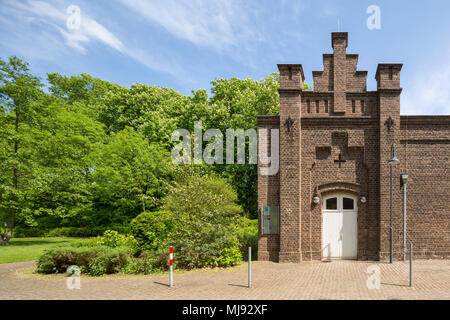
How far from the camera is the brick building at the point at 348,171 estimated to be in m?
12.6

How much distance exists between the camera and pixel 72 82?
110ft

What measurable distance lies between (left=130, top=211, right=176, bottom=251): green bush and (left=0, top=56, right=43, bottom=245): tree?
11.7 metres

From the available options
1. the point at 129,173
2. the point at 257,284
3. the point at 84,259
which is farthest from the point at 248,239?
the point at 129,173

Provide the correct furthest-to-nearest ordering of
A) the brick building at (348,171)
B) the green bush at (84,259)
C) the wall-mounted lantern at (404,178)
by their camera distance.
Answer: the brick building at (348,171), the wall-mounted lantern at (404,178), the green bush at (84,259)

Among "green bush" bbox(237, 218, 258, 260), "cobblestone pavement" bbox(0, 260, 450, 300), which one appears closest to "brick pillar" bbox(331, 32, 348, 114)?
"cobblestone pavement" bbox(0, 260, 450, 300)

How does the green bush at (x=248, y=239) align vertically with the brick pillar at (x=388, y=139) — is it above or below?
below

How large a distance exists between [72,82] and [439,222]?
36004 millimetres

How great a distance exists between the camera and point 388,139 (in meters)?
12.8

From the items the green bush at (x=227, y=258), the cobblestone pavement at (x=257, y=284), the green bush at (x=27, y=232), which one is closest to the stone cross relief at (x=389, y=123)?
the cobblestone pavement at (x=257, y=284)

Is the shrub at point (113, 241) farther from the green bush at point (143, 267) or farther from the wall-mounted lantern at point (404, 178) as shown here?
the wall-mounted lantern at point (404, 178)

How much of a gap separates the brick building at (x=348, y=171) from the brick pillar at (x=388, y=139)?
1.6 inches

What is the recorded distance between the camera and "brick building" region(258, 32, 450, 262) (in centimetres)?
1261

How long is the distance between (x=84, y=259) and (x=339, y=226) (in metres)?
10.5
